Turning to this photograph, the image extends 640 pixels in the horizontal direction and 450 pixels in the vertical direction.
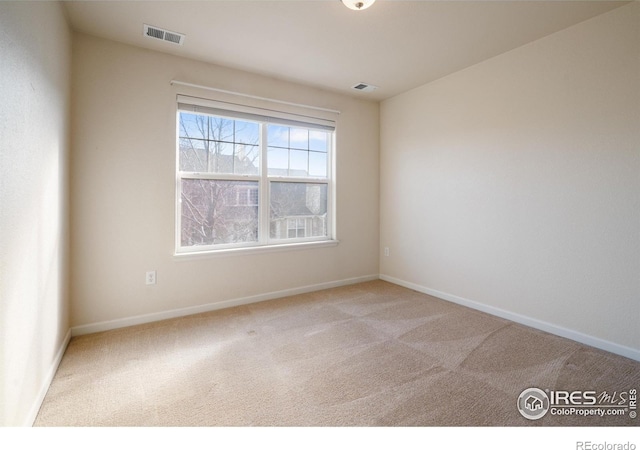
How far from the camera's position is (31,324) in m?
1.57

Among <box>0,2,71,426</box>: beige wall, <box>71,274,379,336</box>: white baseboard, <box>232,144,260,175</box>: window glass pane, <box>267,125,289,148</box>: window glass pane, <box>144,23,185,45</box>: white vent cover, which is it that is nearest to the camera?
<box>0,2,71,426</box>: beige wall

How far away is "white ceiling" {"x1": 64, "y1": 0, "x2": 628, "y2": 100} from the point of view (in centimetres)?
217

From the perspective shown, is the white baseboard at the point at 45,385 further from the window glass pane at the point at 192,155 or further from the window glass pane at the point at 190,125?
the window glass pane at the point at 190,125

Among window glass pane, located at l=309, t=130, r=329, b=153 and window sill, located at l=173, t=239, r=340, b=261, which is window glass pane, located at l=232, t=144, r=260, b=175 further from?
window sill, located at l=173, t=239, r=340, b=261

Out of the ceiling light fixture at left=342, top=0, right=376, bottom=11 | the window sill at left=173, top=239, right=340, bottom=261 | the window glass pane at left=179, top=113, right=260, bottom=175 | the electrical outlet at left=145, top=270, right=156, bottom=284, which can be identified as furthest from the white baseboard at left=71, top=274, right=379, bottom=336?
the ceiling light fixture at left=342, top=0, right=376, bottom=11

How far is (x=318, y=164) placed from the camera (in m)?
3.90

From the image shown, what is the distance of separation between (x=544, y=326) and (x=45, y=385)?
12.2 ft

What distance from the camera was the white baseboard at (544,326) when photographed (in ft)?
7.23

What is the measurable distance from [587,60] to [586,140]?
0.62 metres

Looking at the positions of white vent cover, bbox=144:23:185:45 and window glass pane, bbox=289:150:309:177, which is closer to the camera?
white vent cover, bbox=144:23:185:45

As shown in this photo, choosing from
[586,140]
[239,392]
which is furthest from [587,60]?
[239,392]

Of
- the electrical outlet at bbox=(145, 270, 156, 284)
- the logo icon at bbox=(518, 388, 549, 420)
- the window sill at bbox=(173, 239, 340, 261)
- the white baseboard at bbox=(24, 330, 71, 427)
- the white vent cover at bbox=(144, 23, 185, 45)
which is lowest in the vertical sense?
the logo icon at bbox=(518, 388, 549, 420)

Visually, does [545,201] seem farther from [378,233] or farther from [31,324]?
[31,324]

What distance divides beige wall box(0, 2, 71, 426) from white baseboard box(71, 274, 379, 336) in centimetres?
34
